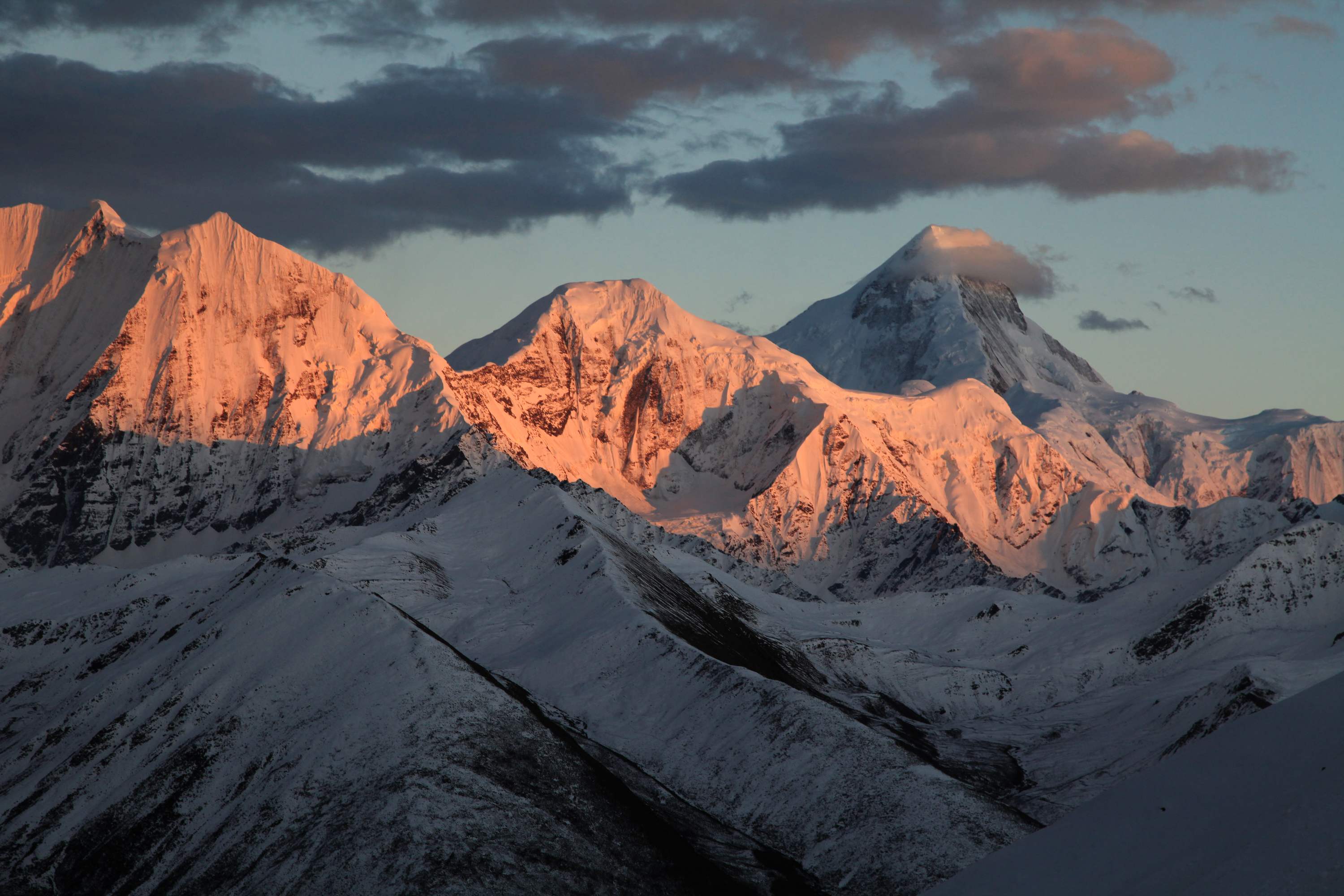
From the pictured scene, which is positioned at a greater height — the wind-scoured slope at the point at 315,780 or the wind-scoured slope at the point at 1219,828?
the wind-scoured slope at the point at 1219,828

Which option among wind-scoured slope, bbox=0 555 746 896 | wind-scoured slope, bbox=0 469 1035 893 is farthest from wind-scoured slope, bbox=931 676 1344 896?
wind-scoured slope, bbox=0 469 1035 893

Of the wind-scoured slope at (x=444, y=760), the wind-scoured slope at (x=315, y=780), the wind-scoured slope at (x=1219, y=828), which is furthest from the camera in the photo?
the wind-scoured slope at (x=444, y=760)

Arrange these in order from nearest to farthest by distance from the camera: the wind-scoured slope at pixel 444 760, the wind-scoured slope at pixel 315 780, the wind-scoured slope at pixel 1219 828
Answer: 1. the wind-scoured slope at pixel 1219 828
2. the wind-scoured slope at pixel 315 780
3. the wind-scoured slope at pixel 444 760

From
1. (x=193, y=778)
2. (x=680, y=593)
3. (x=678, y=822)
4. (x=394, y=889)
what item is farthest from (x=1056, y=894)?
(x=680, y=593)

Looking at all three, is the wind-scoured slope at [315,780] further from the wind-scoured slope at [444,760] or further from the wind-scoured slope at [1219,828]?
the wind-scoured slope at [1219,828]

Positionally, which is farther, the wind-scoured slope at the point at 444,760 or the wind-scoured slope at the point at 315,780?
the wind-scoured slope at the point at 444,760

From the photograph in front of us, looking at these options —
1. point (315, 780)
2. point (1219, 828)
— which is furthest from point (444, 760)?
point (1219, 828)

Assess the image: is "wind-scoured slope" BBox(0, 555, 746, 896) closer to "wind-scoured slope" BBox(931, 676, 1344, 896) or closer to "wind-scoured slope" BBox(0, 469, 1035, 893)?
"wind-scoured slope" BBox(0, 469, 1035, 893)

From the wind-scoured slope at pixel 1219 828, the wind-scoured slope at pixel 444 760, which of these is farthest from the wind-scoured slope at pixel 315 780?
the wind-scoured slope at pixel 1219 828
